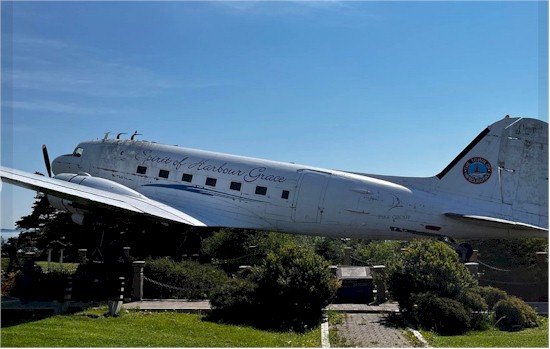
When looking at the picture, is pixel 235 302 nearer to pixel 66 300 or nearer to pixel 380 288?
pixel 66 300

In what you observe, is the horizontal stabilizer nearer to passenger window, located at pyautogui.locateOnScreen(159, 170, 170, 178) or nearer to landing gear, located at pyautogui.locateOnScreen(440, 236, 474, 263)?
landing gear, located at pyautogui.locateOnScreen(440, 236, 474, 263)

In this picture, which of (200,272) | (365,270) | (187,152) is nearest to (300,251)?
(365,270)

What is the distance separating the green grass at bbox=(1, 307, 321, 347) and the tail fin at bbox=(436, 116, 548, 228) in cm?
976

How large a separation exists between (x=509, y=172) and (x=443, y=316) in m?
8.17

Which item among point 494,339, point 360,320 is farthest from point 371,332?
point 494,339

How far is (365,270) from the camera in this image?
1778 cm

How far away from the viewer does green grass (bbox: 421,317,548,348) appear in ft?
37.6

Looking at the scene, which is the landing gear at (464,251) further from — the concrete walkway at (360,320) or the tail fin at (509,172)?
the concrete walkway at (360,320)

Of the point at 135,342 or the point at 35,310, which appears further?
the point at 35,310

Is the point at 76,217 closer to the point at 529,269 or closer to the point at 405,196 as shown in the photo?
the point at 405,196

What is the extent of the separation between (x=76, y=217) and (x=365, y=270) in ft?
33.1

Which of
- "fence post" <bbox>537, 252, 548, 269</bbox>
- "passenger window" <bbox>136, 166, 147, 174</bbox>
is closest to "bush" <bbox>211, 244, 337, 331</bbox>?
"fence post" <bbox>537, 252, 548, 269</bbox>

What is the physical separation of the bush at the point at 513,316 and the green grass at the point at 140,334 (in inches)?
196

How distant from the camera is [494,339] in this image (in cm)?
1219
